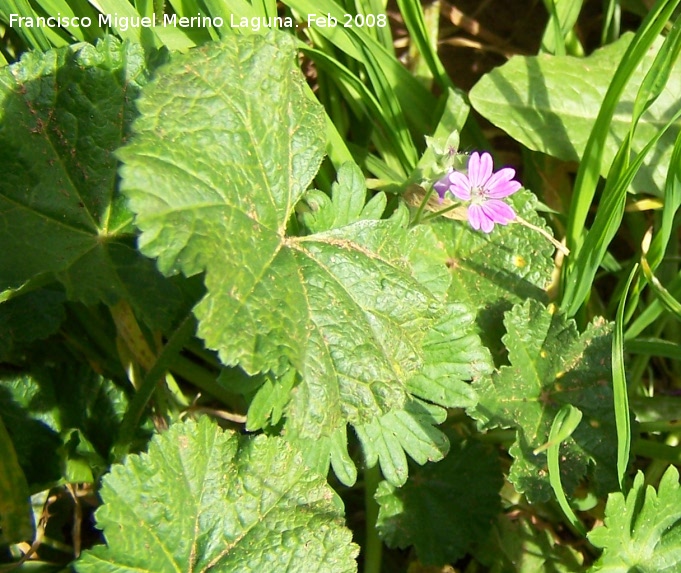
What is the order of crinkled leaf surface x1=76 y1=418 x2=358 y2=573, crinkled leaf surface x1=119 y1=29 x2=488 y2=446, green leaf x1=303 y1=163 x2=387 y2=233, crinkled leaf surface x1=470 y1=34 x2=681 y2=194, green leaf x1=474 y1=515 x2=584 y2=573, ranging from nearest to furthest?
A: crinkled leaf surface x1=119 y1=29 x2=488 y2=446 < crinkled leaf surface x1=76 y1=418 x2=358 y2=573 < green leaf x1=303 y1=163 x2=387 y2=233 < green leaf x1=474 y1=515 x2=584 y2=573 < crinkled leaf surface x1=470 y1=34 x2=681 y2=194

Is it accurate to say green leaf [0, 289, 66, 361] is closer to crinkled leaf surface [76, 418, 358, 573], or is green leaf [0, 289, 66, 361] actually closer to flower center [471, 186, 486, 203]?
crinkled leaf surface [76, 418, 358, 573]

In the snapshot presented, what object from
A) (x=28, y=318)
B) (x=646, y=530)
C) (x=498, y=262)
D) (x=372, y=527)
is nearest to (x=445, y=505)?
(x=372, y=527)

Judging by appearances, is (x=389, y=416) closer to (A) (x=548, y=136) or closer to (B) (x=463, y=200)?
(B) (x=463, y=200)

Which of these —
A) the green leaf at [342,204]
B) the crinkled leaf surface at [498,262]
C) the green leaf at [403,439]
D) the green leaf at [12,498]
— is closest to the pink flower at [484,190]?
the green leaf at [342,204]

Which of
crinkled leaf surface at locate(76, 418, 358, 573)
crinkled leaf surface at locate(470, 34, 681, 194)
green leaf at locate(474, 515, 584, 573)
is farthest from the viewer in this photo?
crinkled leaf surface at locate(470, 34, 681, 194)

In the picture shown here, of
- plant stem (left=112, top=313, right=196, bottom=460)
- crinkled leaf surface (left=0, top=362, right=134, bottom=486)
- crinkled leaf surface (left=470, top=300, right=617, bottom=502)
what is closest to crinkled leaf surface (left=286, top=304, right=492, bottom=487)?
crinkled leaf surface (left=470, top=300, right=617, bottom=502)

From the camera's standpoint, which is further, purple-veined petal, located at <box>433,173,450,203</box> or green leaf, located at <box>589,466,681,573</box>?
purple-veined petal, located at <box>433,173,450,203</box>

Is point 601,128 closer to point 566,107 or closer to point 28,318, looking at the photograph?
point 566,107
